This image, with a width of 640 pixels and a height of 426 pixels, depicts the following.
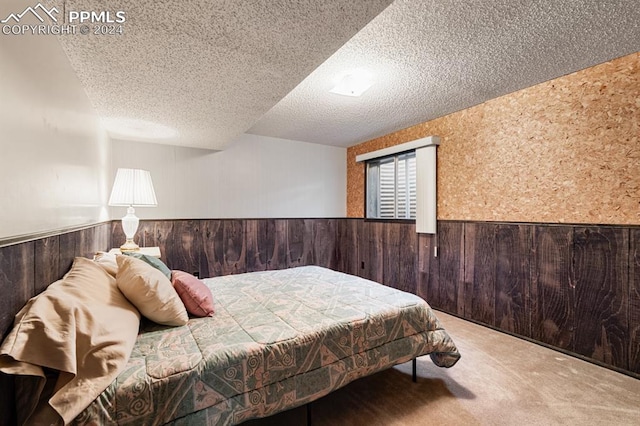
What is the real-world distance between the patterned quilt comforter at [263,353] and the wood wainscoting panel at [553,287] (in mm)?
1292

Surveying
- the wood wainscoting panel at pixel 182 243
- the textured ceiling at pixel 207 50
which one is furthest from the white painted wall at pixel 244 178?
the textured ceiling at pixel 207 50

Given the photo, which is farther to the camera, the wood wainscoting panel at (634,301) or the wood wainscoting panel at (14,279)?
the wood wainscoting panel at (634,301)

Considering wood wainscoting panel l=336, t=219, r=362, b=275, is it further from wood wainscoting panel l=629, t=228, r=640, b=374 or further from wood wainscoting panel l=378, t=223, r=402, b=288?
wood wainscoting panel l=629, t=228, r=640, b=374

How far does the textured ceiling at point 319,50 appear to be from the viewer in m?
1.36

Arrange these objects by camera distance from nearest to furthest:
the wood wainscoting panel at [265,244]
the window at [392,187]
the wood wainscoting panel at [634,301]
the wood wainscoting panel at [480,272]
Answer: the wood wainscoting panel at [634,301]
the wood wainscoting panel at [480,272]
the window at [392,187]
the wood wainscoting panel at [265,244]

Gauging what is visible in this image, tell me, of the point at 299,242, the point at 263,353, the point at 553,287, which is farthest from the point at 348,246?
the point at 263,353

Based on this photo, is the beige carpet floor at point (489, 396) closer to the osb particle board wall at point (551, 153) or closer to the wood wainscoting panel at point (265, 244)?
the osb particle board wall at point (551, 153)

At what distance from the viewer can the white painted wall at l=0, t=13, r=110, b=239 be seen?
3.31ft

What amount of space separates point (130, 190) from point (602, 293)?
169 inches

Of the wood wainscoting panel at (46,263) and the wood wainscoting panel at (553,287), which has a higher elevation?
the wood wainscoting panel at (46,263)

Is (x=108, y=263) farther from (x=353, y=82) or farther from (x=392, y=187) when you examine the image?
(x=392, y=187)

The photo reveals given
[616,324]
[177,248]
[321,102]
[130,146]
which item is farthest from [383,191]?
[130,146]

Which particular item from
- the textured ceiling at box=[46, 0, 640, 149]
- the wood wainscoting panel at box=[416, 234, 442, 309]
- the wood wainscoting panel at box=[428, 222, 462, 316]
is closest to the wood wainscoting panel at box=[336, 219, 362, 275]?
the wood wainscoting panel at box=[416, 234, 442, 309]

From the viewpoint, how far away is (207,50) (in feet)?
5.24
